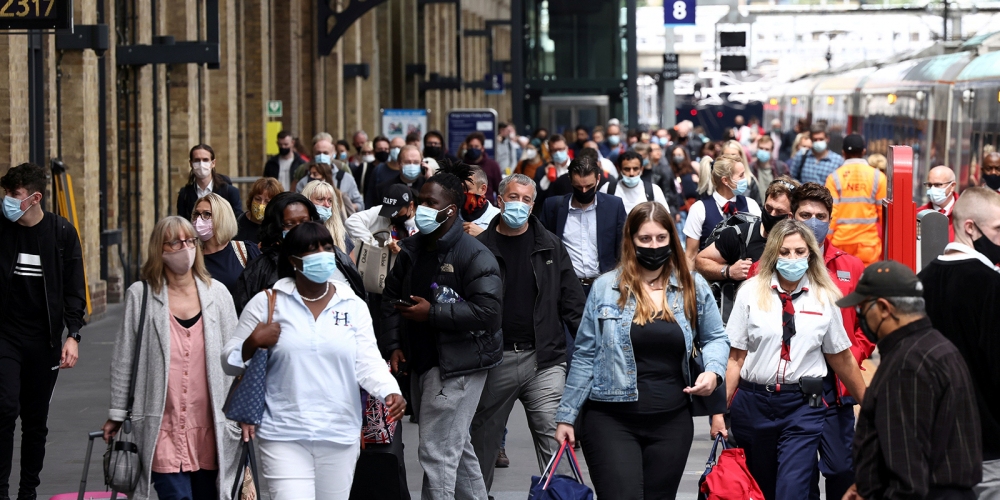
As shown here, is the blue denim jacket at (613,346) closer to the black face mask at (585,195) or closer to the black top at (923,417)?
the black top at (923,417)

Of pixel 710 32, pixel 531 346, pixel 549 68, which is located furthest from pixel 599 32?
pixel 710 32

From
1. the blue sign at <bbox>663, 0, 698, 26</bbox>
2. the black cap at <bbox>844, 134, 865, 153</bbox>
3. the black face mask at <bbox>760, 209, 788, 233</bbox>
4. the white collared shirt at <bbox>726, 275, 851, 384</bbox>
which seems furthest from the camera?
the blue sign at <bbox>663, 0, 698, 26</bbox>

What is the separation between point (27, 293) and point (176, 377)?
1.67 m

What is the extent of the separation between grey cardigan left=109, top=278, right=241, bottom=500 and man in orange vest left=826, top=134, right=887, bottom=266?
7143 millimetres

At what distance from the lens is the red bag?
518 centimetres

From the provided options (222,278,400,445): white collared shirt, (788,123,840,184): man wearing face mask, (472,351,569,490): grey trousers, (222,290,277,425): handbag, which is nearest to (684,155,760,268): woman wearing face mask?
(472,351,569,490): grey trousers

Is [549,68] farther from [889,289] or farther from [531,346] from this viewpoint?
[889,289]

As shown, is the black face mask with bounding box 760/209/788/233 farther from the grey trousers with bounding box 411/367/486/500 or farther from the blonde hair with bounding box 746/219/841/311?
the grey trousers with bounding box 411/367/486/500

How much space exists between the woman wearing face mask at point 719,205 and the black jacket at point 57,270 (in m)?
3.70

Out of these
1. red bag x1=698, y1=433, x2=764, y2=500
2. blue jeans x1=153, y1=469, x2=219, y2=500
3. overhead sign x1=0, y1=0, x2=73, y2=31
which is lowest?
blue jeans x1=153, y1=469, x2=219, y2=500

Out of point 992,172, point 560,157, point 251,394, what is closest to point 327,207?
point 251,394

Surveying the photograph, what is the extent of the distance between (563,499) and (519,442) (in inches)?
156

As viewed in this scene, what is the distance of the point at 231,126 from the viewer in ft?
69.4

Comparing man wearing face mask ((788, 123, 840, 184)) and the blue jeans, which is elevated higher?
man wearing face mask ((788, 123, 840, 184))
